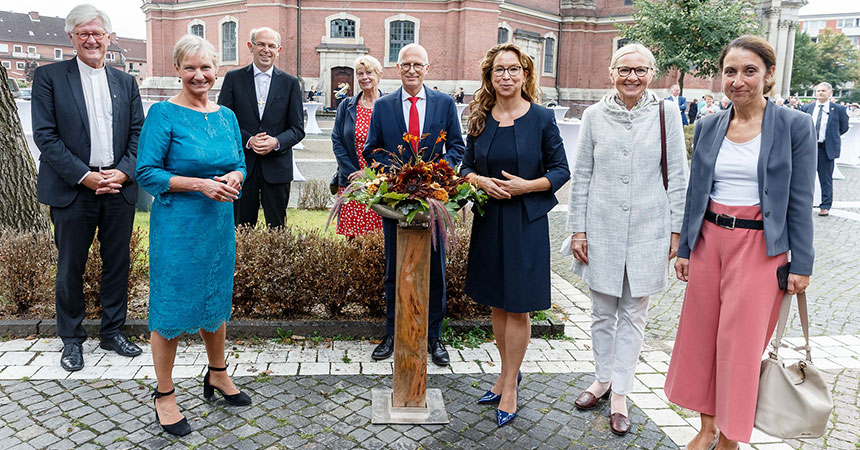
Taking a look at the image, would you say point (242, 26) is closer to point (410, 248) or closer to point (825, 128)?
point (825, 128)

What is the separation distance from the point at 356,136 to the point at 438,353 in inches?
77.1

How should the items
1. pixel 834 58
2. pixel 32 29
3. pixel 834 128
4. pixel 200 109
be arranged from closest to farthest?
pixel 200 109 < pixel 834 128 < pixel 834 58 < pixel 32 29

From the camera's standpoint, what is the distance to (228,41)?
37.8 m

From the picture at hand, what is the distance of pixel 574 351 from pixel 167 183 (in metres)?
3.23

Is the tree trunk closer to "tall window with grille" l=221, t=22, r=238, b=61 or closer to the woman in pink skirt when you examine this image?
the woman in pink skirt

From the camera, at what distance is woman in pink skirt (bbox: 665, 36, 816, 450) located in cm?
309

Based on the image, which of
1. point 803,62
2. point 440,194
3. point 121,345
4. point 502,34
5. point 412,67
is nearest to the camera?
point 440,194

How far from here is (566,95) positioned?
4262 cm

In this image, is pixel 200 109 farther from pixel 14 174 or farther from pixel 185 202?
pixel 14 174

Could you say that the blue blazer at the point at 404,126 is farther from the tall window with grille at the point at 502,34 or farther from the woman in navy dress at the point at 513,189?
the tall window with grille at the point at 502,34

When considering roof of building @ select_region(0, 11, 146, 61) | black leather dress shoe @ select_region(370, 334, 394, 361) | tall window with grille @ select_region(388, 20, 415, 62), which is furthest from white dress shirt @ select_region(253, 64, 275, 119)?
roof of building @ select_region(0, 11, 146, 61)

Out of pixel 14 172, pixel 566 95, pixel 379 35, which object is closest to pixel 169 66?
pixel 379 35

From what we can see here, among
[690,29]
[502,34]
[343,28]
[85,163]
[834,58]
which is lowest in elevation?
[85,163]

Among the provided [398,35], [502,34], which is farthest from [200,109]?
[502,34]
